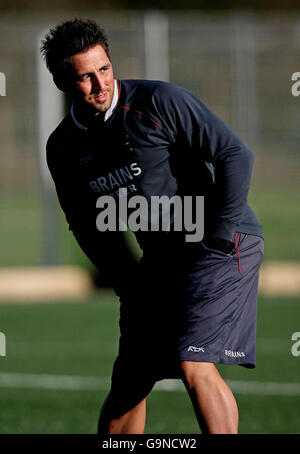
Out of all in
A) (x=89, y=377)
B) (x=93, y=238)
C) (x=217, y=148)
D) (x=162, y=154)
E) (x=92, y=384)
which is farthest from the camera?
(x=89, y=377)

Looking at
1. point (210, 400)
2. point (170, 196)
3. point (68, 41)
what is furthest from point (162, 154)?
point (210, 400)

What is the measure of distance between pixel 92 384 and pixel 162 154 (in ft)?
12.4

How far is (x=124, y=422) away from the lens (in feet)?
15.4

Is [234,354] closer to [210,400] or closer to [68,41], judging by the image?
[210,400]

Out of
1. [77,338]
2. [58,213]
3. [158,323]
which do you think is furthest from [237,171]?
[58,213]

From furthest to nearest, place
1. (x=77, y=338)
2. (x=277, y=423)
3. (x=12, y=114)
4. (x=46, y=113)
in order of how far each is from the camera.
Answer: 1. (x=12, y=114)
2. (x=46, y=113)
3. (x=77, y=338)
4. (x=277, y=423)

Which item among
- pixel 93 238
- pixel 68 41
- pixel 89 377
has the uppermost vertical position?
pixel 68 41

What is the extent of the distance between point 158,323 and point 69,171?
0.93 meters

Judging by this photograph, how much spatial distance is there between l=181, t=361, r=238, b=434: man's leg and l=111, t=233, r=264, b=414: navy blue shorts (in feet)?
0.22

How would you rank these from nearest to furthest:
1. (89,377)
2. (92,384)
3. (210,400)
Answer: (210,400), (92,384), (89,377)

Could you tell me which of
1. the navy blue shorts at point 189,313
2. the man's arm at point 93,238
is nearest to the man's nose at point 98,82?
the man's arm at point 93,238

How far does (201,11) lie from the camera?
25.3 meters
